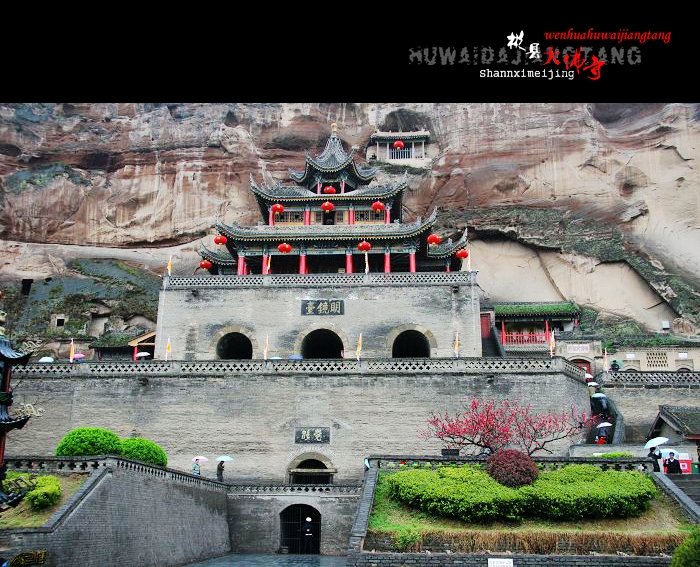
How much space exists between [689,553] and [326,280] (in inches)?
823

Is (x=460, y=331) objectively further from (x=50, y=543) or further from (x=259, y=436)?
(x=50, y=543)

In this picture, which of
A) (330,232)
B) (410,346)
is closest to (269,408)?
(410,346)

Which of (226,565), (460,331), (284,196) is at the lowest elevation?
(226,565)

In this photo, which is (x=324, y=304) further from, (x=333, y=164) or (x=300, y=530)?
(x=300, y=530)

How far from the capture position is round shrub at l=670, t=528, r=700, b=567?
8340mm

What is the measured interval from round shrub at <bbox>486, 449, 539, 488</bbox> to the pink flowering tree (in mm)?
4925

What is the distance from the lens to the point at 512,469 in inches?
566

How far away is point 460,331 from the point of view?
27078 mm

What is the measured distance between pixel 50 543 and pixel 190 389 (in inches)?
465

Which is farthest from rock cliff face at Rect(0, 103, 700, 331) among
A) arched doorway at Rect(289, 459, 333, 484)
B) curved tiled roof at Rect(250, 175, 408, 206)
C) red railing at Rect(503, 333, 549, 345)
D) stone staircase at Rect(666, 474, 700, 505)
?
stone staircase at Rect(666, 474, 700, 505)

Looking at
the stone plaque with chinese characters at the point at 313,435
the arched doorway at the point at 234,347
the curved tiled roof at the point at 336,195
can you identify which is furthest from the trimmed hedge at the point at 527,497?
the curved tiled roof at the point at 336,195

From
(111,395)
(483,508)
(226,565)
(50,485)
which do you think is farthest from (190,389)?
(483,508)

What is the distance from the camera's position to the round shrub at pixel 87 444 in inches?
615

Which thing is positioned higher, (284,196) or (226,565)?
(284,196)
